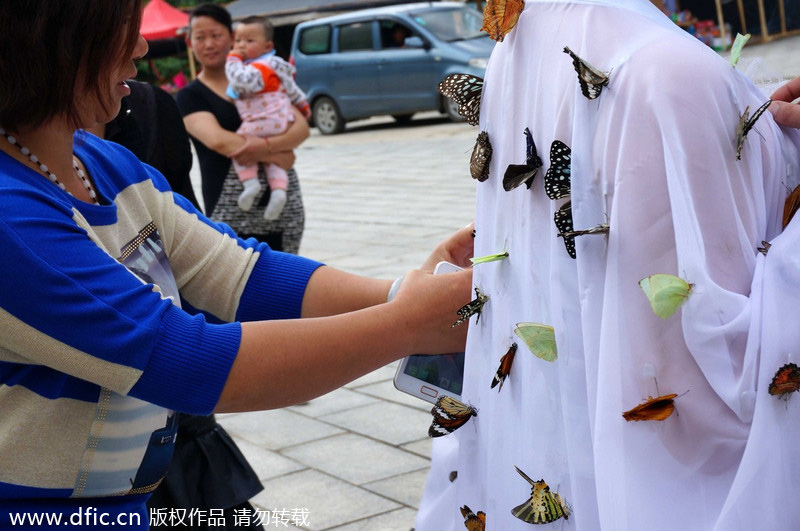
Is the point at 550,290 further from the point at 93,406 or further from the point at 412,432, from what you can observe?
the point at 412,432

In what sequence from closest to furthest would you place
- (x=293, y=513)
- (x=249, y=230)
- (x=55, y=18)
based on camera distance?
(x=55, y=18), (x=293, y=513), (x=249, y=230)

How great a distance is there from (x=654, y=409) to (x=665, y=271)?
18cm

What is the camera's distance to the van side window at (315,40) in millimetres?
17422

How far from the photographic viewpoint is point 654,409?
4.40ft

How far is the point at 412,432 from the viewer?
4.12 meters

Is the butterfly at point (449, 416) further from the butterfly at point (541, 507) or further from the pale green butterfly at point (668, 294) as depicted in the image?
the pale green butterfly at point (668, 294)

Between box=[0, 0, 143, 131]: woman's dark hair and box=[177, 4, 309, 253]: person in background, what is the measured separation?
3542mm

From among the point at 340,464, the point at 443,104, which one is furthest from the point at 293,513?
the point at 443,104

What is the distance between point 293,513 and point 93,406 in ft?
6.58

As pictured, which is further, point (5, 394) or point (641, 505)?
point (5, 394)

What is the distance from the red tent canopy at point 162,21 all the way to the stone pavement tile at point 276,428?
68.2 ft

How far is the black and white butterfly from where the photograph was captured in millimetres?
1445

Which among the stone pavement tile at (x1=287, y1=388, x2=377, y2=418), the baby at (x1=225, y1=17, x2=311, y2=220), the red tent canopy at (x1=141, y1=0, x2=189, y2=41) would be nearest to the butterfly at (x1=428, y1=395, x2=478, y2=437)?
the stone pavement tile at (x1=287, y1=388, x2=377, y2=418)

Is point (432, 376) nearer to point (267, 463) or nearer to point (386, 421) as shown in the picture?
point (267, 463)
